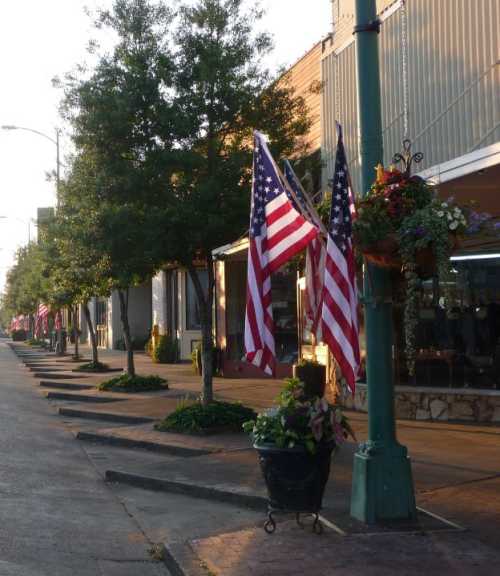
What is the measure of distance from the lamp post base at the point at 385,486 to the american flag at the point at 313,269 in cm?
187

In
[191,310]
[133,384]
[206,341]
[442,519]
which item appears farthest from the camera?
[191,310]

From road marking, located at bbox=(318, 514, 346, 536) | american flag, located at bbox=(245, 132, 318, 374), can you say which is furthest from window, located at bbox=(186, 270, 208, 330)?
road marking, located at bbox=(318, 514, 346, 536)

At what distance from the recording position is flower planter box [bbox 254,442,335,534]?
6754 mm

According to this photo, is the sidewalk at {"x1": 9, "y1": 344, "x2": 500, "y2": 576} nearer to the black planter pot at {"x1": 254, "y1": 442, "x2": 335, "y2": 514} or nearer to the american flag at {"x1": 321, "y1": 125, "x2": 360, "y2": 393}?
the black planter pot at {"x1": 254, "y1": 442, "x2": 335, "y2": 514}

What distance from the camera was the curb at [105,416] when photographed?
14.4m

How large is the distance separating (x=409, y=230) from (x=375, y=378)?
1395 mm

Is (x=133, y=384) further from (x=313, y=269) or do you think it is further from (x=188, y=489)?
(x=313, y=269)

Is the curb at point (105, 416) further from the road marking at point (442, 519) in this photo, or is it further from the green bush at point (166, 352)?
the green bush at point (166, 352)

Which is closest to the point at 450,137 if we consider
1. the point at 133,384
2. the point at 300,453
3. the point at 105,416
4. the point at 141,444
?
the point at 141,444

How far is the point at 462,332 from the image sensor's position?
13.5 meters

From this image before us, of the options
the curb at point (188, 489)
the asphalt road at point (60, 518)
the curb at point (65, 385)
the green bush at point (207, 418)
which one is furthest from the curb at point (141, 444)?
the curb at point (65, 385)

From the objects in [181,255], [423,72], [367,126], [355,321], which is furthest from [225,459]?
[423,72]

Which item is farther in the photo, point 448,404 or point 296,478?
point 448,404

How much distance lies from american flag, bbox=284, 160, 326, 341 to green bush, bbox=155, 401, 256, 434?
421cm
